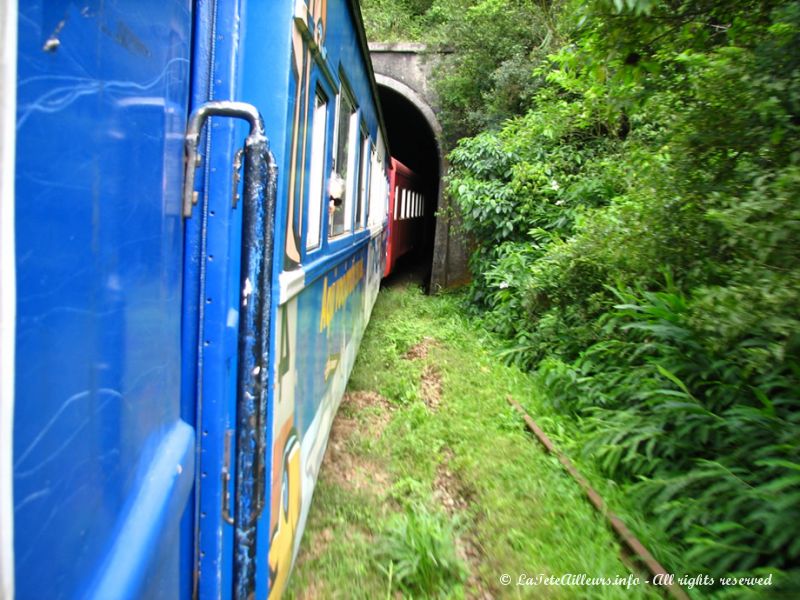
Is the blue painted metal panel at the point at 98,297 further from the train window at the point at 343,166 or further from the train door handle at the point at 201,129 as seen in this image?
the train window at the point at 343,166

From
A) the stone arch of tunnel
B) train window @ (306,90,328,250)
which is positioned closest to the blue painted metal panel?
train window @ (306,90,328,250)

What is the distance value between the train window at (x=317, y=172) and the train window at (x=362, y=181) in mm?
2194

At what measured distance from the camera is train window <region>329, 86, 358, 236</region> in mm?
3256

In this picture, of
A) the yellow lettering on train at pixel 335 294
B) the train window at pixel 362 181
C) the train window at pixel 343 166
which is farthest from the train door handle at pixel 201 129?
the train window at pixel 362 181

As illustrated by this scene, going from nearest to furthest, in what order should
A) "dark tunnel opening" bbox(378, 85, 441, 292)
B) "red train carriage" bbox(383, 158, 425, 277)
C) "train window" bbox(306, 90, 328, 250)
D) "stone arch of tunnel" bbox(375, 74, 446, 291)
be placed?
"train window" bbox(306, 90, 328, 250) → "red train carriage" bbox(383, 158, 425, 277) → "stone arch of tunnel" bbox(375, 74, 446, 291) → "dark tunnel opening" bbox(378, 85, 441, 292)

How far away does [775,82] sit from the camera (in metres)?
2.80

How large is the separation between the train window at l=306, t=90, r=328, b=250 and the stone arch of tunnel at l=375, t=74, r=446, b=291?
6.33 meters

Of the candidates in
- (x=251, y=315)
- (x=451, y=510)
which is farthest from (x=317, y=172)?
(x=451, y=510)

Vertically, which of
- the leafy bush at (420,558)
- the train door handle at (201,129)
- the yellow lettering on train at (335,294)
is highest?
the train door handle at (201,129)

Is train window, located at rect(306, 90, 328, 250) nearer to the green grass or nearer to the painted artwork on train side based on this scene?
the painted artwork on train side

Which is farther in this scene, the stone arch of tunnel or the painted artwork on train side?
the stone arch of tunnel

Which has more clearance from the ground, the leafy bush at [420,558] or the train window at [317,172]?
the train window at [317,172]

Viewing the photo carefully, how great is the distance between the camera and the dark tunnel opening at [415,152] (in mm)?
14426

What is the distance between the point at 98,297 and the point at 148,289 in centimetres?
23
